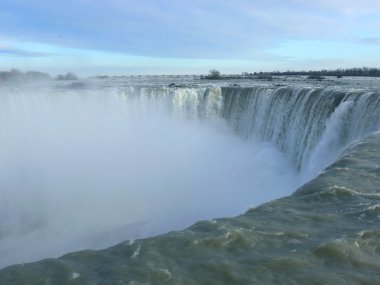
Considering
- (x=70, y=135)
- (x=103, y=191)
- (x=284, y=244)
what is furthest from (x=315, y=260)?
(x=70, y=135)

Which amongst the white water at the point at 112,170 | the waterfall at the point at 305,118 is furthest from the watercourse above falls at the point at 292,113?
the white water at the point at 112,170

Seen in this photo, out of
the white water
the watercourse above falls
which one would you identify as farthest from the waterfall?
the white water

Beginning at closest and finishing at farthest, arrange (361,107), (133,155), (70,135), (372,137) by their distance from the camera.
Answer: (372,137), (361,107), (133,155), (70,135)

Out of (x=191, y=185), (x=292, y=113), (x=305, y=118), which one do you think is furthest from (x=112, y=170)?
(x=305, y=118)

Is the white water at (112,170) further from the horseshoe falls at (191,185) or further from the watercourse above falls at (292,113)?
the watercourse above falls at (292,113)

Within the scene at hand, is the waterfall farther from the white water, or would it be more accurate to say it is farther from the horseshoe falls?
the white water

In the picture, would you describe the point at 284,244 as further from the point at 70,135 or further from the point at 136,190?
the point at 70,135
